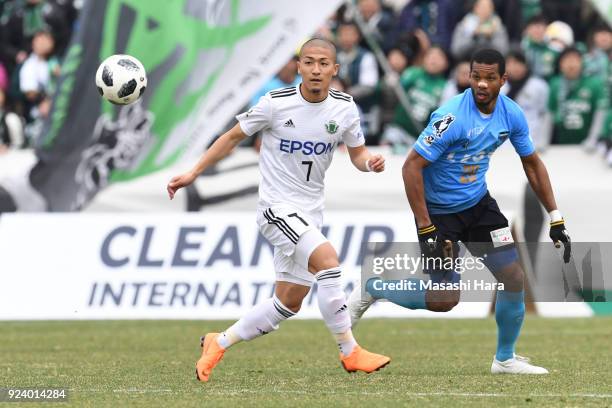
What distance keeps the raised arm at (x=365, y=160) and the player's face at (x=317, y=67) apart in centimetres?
58

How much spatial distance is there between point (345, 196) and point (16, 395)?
9.31 m

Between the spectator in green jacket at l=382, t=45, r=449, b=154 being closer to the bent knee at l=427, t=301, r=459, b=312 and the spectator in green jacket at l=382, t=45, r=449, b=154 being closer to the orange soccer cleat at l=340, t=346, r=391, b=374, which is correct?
the bent knee at l=427, t=301, r=459, b=312

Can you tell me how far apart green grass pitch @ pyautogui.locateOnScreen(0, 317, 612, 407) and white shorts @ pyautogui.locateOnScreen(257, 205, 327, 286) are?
0.77 meters

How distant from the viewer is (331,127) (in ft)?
33.5

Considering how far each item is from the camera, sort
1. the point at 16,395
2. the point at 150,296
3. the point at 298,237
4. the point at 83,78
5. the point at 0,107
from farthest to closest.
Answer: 1. the point at 0,107
2. the point at 83,78
3. the point at 150,296
4. the point at 298,237
5. the point at 16,395

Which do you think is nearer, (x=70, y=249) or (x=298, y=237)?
(x=298, y=237)

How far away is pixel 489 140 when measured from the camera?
10398mm

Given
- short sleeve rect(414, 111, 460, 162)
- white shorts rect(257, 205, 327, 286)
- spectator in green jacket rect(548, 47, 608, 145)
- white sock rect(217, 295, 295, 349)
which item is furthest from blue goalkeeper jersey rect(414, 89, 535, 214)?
spectator in green jacket rect(548, 47, 608, 145)

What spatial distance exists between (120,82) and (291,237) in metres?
2.31

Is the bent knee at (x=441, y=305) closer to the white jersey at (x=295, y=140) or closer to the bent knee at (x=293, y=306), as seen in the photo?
the bent knee at (x=293, y=306)

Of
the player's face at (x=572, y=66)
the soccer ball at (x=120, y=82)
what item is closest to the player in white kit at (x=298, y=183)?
the soccer ball at (x=120, y=82)

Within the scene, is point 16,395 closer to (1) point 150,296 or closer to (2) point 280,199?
(2) point 280,199

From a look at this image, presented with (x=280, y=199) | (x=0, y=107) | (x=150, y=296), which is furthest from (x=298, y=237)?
(x=0, y=107)

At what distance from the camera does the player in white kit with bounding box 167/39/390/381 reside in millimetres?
10070
